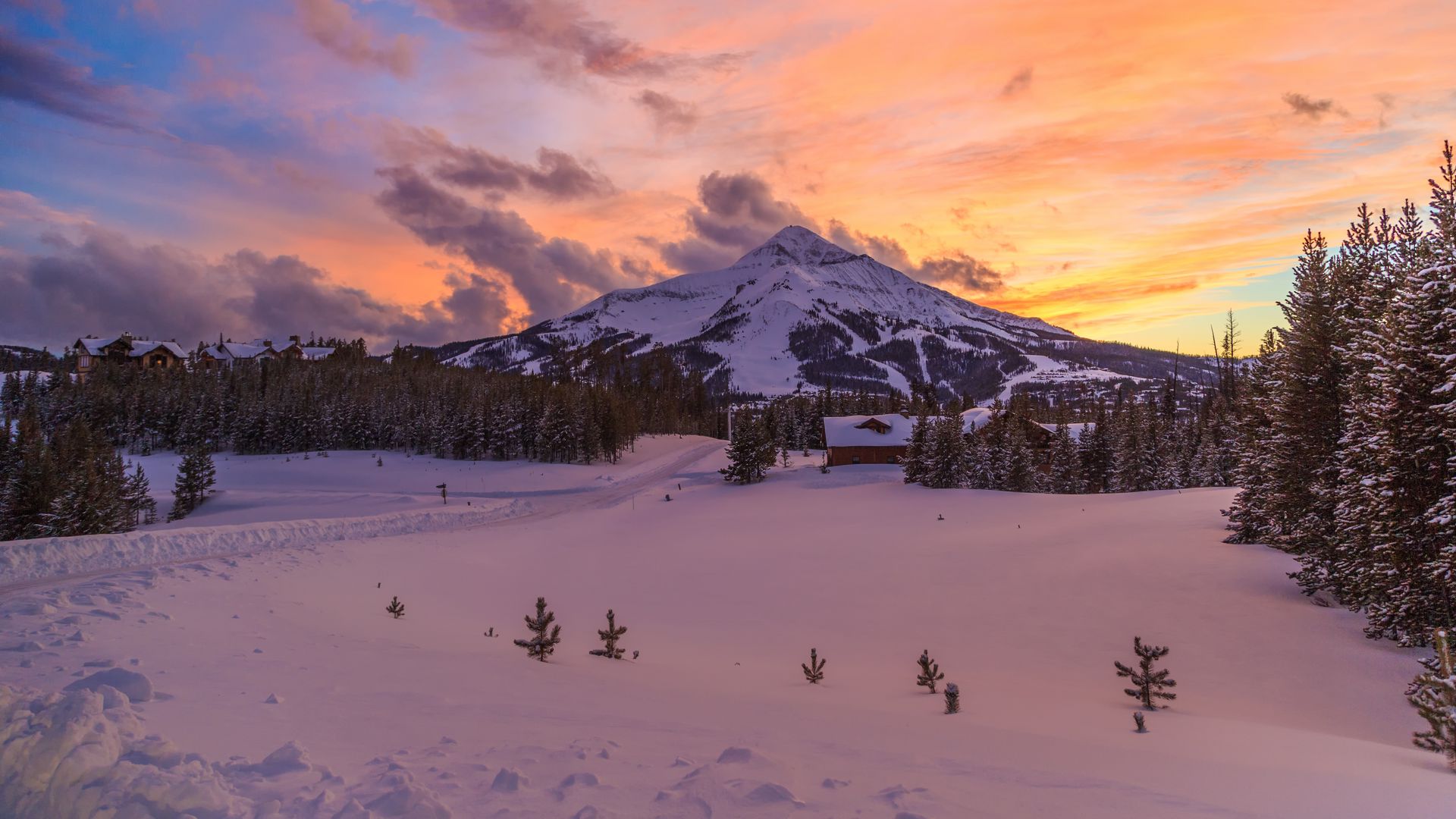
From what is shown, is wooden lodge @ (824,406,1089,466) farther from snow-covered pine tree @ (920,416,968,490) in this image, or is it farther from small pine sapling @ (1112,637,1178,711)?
small pine sapling @ (1112,637,1178,711)

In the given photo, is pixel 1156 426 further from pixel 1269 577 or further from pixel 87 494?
pixel 87 494

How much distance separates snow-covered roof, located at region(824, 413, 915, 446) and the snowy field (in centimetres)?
4710

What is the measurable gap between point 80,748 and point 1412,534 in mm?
22062

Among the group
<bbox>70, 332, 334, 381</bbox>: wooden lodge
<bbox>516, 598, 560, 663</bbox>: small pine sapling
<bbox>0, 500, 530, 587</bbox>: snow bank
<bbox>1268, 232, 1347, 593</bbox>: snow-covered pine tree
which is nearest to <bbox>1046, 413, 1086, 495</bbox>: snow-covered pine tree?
<bbox>1268, 232, 1347, 593</bbox>: snow-covered pine tree

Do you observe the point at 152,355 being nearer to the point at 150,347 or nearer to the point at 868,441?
the point at 150,347

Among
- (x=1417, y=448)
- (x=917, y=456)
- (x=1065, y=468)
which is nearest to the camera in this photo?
(x=1417, y=448)

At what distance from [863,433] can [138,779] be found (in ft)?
→ 252

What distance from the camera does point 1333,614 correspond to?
1666 cm

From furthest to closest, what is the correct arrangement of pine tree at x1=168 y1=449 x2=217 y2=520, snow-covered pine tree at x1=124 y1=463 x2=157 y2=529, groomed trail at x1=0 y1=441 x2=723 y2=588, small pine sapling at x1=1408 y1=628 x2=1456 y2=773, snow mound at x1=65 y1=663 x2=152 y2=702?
pine tree at x1=168 y1=449 x2=217 y2=520
snow-covered pine tree at x1=124 y1=463 x2=157 y2=529
groomed trail at x1=0 y1=441 x2=723 y2=588
small pine sapling at x1=1408 y1=628 x2=1456 y2=773
snow mound at x1=65 y1=663 x2=152 y2=702

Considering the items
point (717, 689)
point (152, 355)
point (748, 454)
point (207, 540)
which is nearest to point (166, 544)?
point (207, 540)

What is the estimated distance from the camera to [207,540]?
997 inches

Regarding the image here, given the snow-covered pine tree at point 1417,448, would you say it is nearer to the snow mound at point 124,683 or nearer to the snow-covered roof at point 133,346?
the snow mound at point 124,683

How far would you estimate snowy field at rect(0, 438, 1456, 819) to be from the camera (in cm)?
546

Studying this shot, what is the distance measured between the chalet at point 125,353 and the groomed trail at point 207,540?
424 ft
